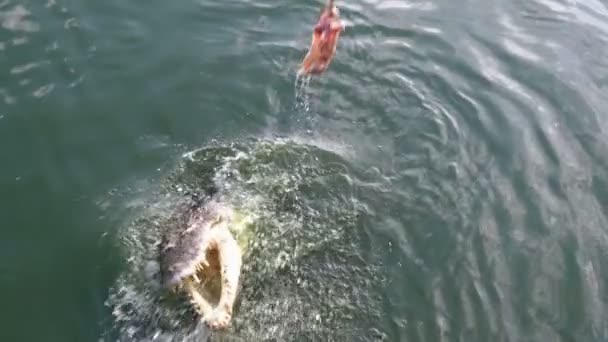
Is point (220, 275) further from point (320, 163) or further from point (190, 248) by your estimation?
point (320, 163)

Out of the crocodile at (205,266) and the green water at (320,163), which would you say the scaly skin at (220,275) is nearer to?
the crocodile at (205,266)

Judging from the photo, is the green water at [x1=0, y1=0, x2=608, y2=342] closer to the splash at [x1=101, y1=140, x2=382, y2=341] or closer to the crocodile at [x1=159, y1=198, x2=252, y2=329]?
the splash at [x1=101, y1=140, x2=382, y2=341]

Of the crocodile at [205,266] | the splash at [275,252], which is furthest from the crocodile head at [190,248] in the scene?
the splash at [275,252]

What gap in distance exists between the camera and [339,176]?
7.20m

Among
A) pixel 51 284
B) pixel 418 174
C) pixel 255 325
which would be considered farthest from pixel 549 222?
pixel 51 284

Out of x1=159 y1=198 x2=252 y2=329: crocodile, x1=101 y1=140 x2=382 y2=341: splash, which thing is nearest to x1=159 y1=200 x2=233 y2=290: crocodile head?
x1=159 y1=198 x2=252 y2=329: crocodile

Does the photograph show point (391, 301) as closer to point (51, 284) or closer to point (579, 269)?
point (579, 269)

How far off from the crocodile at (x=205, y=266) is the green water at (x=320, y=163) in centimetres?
32

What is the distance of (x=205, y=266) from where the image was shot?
525 cm

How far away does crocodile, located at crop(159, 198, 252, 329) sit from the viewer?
4.96 m

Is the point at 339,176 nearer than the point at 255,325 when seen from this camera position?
No

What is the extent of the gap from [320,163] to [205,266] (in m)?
2.42

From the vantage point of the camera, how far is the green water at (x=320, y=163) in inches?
237

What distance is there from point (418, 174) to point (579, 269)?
185cm
